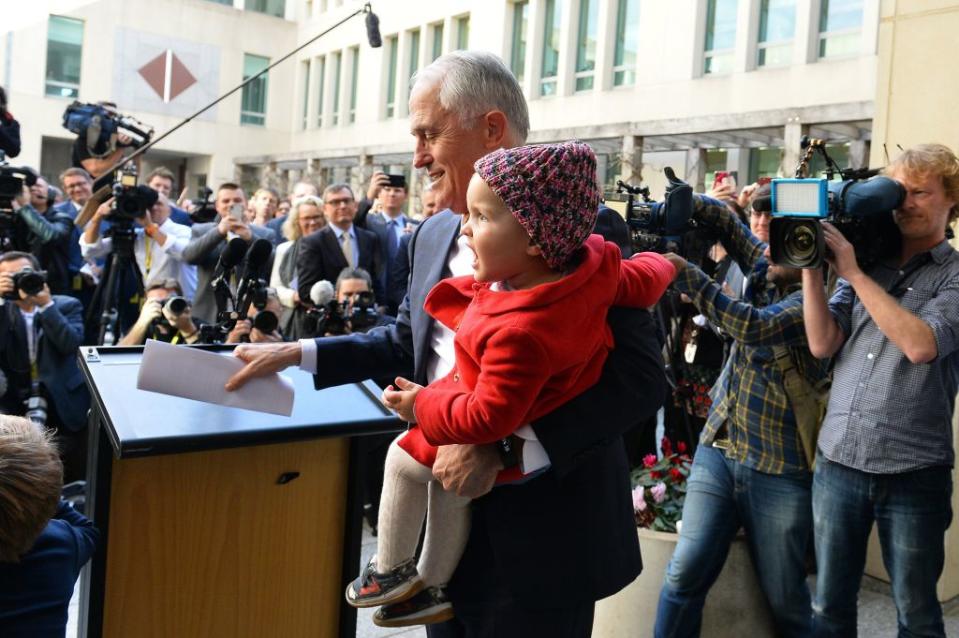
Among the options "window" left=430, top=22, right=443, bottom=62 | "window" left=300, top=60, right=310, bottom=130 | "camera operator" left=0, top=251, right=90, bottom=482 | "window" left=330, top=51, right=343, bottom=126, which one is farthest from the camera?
"window" left=300, top=60, right=310, bottom=130

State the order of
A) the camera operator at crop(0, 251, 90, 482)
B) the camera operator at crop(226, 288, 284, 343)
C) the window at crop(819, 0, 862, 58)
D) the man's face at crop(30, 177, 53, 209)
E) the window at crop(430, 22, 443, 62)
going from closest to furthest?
the camera operator at crop(226, 288, 284, 343) < the camera operator at crop(0, 251, 90, 482) < the man's face at crop(30, 177, 53, 209) < the window at crop(819, 0, 862, 58) < the window at crop(430, 22, 443, 62)

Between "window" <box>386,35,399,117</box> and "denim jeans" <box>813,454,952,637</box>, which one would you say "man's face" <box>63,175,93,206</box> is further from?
"window" <box>386,35,399,117</box>

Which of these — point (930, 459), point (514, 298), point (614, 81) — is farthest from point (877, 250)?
point (614, 81)

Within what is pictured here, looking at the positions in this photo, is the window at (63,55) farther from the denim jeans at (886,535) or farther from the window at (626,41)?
the denim jeans at (886,535)

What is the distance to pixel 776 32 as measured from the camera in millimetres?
16750

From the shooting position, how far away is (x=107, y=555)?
2018 millimetres

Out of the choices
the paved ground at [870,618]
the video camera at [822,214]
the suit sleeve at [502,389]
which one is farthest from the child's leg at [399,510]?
the paved ground at [870,618]

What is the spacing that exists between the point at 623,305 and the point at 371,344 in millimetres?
698

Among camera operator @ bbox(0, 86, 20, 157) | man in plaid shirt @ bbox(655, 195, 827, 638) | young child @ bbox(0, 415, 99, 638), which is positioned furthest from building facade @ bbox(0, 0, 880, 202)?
young child @ bbox(0, 415, 99, 638)

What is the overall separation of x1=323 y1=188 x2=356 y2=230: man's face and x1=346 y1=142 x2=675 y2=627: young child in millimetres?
4763

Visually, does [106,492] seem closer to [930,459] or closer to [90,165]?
[930,459]

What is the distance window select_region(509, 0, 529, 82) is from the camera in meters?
22.2

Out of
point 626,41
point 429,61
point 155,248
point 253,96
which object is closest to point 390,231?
point 155,248

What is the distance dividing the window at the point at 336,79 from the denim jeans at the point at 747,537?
2785 centimetres
